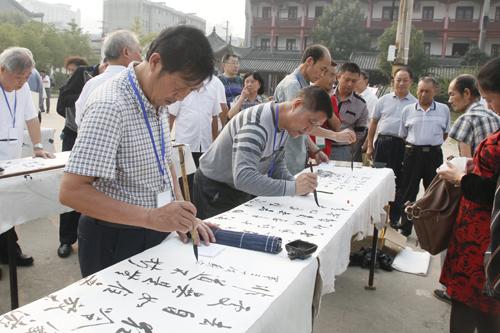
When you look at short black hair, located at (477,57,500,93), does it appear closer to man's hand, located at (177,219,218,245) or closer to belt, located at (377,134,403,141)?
man's hand, located at (177,219,218,245)

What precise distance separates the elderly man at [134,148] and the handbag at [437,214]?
1.28 meters

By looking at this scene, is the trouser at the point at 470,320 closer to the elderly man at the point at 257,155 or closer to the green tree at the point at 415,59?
the elderly man at the point at 257,155

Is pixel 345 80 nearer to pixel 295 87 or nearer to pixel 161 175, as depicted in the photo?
pixel 295 87

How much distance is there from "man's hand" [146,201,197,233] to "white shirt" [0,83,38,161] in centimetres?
231

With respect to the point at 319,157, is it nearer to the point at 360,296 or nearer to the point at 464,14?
the point at 360,296

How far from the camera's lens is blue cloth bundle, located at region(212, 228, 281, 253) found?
4.90 ft

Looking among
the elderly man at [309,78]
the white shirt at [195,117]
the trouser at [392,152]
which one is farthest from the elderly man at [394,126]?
the white shirt at [195,117]

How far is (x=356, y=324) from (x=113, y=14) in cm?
7593

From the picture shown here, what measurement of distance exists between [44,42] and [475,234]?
31.7 meters

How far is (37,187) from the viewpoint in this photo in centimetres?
264

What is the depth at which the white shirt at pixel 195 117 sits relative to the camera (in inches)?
156

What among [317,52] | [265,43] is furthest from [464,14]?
[317,52]

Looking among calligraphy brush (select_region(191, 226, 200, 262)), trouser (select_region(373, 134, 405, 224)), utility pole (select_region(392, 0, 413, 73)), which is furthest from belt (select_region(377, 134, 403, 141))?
utility pole (select_region(392, 0, 413, 73))

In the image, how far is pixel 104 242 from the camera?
1.43m
